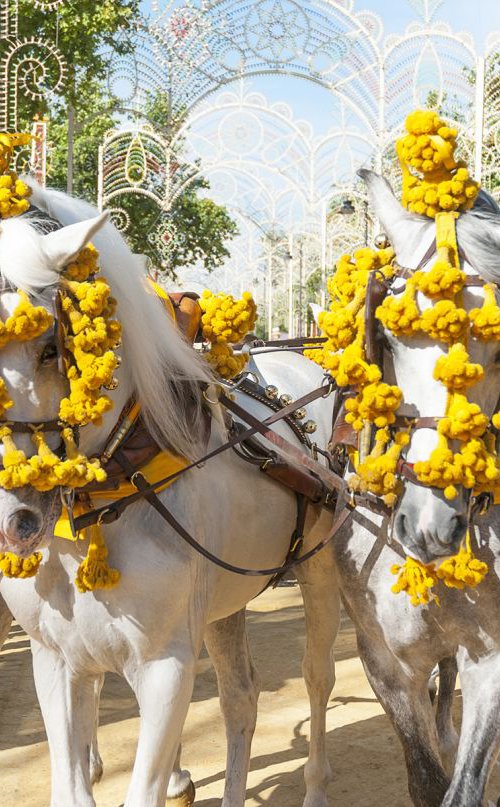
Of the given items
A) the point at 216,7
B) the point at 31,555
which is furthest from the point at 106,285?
the point at 216,7

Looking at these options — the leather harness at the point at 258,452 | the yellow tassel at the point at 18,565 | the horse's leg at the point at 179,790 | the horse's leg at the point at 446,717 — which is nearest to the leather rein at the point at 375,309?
the leather harness at the point at 258,452

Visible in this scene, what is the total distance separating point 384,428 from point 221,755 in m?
2.73

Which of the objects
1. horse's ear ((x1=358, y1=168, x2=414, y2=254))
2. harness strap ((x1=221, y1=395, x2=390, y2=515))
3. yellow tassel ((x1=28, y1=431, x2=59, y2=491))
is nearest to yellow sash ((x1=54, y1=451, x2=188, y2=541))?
yellow tassel ((x1=28, y1=431, x2=59, y2=491))

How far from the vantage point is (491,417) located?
104 inches

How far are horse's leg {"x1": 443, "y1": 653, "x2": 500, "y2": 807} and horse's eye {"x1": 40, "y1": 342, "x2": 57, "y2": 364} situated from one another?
1.55 metres

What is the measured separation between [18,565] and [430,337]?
4.27 ft

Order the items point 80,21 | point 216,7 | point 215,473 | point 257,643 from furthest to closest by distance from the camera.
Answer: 1. point 80,21
2. point 216,7
3. point 257,643
4. point 215,473

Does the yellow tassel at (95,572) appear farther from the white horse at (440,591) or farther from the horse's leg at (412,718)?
the horse's leg at (412,718)

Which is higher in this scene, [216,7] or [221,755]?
[216,7]

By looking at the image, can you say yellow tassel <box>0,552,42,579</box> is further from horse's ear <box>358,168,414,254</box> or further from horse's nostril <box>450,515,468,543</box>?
horse's ear <box>358,168,414,254</box>

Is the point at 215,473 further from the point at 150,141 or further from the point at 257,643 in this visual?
the point at 150,141

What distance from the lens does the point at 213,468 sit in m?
3.09

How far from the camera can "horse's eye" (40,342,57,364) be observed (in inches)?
97.0

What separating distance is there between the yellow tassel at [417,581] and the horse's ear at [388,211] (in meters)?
0.93
